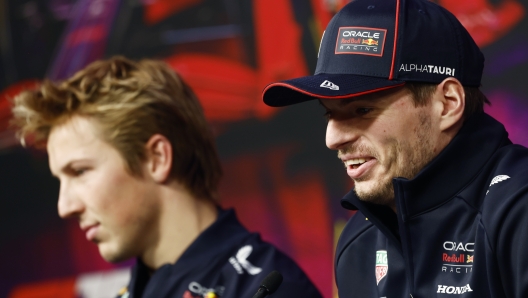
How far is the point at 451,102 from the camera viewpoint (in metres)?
1.28

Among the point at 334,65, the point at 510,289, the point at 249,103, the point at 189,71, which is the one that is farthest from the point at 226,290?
the point at 189,71

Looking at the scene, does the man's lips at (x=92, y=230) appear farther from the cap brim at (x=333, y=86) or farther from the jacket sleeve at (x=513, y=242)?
the jacket sleeve at (x=513, y=242)

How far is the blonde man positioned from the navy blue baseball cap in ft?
1.94

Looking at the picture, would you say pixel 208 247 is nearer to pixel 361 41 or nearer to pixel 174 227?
pixel 174 227

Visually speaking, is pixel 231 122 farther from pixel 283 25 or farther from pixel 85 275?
pixel 85 275

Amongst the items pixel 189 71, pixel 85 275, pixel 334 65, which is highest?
pixel 334 65

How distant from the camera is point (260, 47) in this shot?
98.6 inches

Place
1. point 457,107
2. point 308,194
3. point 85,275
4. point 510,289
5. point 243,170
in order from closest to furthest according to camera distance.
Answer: point 510,289 → point 457,107 → point 308,194 → point 243,170 → point 85,275

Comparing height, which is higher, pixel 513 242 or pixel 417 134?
pixel 417 134

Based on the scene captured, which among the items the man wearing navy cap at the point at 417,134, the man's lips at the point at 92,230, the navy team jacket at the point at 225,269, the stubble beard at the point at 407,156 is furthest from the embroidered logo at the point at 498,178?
the man's lips at the point at 92,230

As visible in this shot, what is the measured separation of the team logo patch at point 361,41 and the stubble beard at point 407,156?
0.14m

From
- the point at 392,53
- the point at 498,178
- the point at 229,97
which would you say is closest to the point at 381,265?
the point at 498,178

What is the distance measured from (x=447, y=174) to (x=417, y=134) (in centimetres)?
9

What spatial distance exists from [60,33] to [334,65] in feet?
5.83
